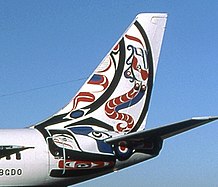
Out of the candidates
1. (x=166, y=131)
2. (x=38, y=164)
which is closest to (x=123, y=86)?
(x=166, y=131)

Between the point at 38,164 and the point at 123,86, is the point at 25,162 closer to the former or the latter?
the point at 38,164

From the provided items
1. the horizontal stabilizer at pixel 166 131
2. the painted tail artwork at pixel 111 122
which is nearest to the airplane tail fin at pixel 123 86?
the painted tail artwork at pixel 111 122

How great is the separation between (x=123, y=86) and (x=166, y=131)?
4.01m

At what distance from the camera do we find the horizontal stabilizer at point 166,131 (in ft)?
54.1

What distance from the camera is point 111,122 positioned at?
68.4ft

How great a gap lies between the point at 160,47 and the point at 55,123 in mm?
5161

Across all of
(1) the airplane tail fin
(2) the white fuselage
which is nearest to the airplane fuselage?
(2) the white fuselage

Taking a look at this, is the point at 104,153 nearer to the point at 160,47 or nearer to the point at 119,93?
the point at 119,93

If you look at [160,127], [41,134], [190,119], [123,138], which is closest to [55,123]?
[41,134]

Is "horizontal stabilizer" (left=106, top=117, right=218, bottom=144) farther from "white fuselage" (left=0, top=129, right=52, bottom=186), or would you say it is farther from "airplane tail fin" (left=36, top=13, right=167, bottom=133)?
"white fuselage" (left=0, top=129, right=52, bottom=186)

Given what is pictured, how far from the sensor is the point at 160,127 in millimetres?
17469

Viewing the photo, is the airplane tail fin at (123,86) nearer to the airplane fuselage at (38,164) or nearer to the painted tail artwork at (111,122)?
the painted tail artwork at (111,122)

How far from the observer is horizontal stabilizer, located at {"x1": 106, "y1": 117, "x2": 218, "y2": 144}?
1650 cm

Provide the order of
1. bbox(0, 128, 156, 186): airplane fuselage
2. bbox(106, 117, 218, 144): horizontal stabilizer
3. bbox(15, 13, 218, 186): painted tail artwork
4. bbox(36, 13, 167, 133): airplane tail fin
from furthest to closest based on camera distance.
A: bbox(36, 13, 167, 133): airplane tail fin
bbox(15, 13, 218, 186): painted tail artwork
bbox(0, 128, 156, 186): airplane fuselage
bbox(106, 117, 218, 144): horizontal stabilizer
